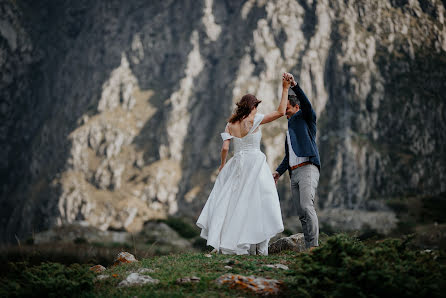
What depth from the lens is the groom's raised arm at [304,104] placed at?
7282mm

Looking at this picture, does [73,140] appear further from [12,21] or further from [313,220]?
[313,220]

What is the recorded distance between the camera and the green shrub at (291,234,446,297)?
13.6 ft

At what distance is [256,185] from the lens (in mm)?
7605

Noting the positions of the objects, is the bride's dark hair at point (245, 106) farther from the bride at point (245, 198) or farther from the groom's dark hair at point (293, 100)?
the groom's dark hair at point (293, 100)

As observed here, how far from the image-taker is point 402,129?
3610 inches

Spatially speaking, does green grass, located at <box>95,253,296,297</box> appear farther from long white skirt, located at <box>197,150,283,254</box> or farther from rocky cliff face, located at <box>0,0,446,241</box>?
rocky cliff face, located at <box>0,0,446,241</box>

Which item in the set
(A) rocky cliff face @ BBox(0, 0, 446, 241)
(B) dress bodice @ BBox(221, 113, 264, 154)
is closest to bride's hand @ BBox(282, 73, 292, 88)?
(B) dress bodice @ BBox(221, 113, 264, 154)

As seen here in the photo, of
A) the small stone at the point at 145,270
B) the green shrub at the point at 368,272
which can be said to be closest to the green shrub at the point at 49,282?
the small stone at the point at 145,270

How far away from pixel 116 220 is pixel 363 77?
64.8 meters

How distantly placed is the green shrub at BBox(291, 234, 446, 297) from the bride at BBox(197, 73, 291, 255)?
97.0 inches

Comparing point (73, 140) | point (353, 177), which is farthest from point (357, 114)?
point (73, 140)

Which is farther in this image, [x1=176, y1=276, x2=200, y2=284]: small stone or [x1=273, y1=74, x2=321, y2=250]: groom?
[x1=273, y1=74, x2=321, y2=250]: groom

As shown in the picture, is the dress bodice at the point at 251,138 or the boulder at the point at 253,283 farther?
the dress bodice at the point at 251,138

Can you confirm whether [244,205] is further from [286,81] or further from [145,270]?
[286,81]
